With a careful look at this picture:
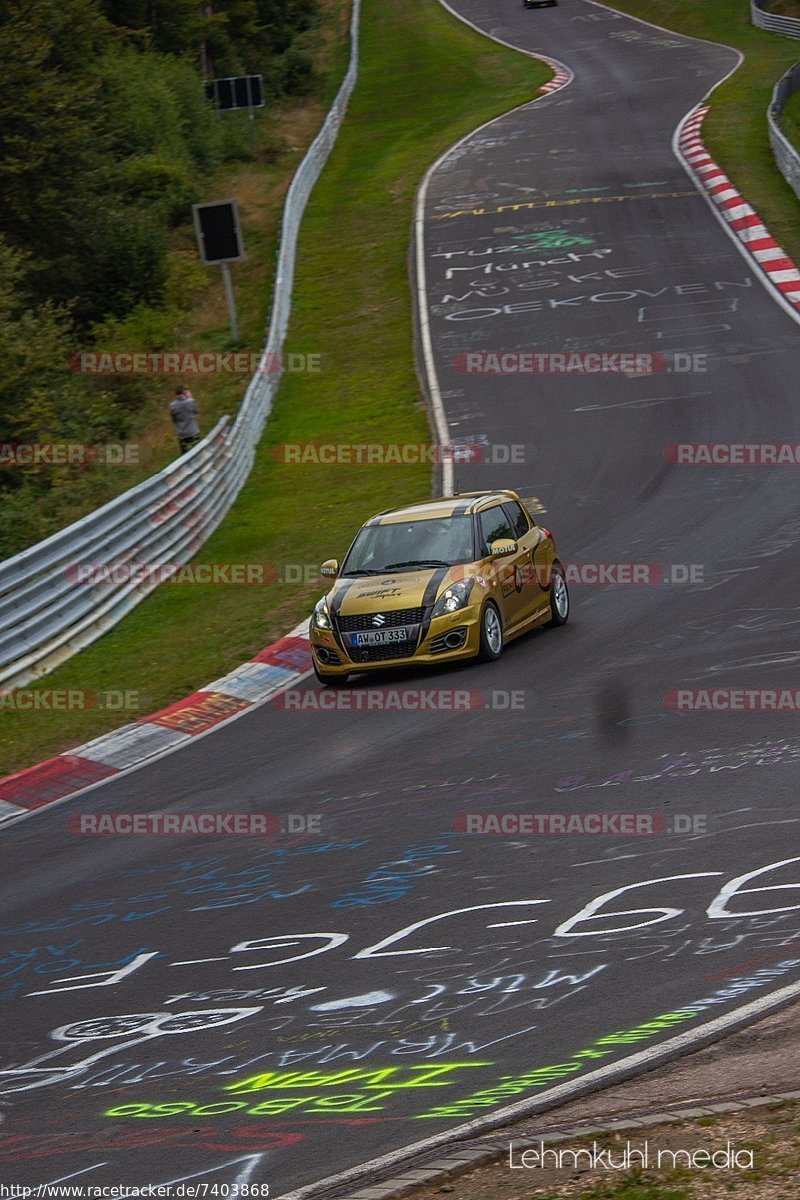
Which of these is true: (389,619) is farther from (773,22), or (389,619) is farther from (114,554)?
(773,22)

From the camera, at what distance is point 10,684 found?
634 inches

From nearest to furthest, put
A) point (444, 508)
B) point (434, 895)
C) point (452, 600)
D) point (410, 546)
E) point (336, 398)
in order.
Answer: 1. point (434, 895)
2. point (452, 600)
3. point (410, 546)
4. point (444, 508)
5. point (336, 398)

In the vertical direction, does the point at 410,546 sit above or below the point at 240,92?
below

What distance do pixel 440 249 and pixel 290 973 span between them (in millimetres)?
31413

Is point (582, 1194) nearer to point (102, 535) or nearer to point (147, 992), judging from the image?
point (147, 992)

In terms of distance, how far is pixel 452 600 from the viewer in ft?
47.7

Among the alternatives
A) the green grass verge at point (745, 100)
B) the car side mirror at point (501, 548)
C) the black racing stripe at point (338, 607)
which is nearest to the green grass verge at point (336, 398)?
the black racing stripe at point (338, 607)

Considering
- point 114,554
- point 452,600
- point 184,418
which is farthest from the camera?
point 184,418

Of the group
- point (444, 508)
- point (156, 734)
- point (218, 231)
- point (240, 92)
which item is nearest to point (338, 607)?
point (444, 508)

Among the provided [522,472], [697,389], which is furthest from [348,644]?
[697,389]

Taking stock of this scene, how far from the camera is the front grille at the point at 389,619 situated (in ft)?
47.7

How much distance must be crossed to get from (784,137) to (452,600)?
90.6ft

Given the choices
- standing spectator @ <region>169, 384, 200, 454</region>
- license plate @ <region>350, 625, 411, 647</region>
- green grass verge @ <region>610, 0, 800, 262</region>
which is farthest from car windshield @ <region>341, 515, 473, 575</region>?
green grass verge @ <region>610, 0, 800, 262</region>

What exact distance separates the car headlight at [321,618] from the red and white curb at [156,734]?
76 centimetres
